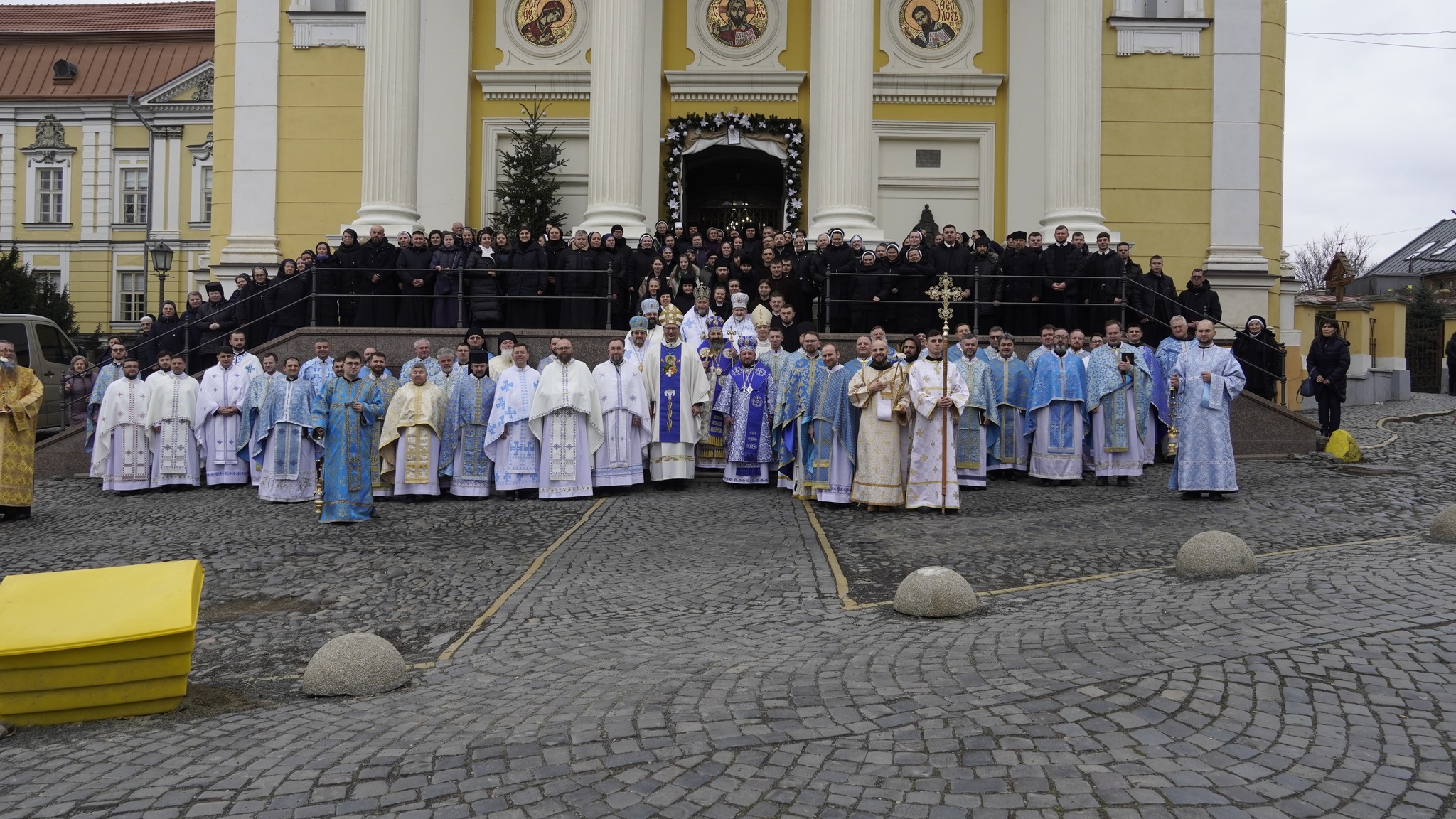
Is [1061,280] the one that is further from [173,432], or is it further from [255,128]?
[255,128]

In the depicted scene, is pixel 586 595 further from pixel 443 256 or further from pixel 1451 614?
pixel 443 256

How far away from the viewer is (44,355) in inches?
711

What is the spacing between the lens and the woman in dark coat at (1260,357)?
1552 centimetres

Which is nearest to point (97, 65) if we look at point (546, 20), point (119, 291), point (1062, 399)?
point (119, 291)

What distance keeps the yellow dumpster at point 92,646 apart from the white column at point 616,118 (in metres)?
12.1

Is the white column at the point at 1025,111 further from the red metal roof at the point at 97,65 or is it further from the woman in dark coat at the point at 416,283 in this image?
the red metal roof at the point at 97,65

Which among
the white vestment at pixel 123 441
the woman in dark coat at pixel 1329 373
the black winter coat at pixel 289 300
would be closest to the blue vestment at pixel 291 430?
the white vestment at pixel 123 441

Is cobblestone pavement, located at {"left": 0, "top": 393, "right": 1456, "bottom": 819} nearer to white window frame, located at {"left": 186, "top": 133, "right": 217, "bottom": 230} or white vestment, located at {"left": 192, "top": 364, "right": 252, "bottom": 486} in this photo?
white vestment, located at {"left": 192, "top": 364, "right": 252, "bottom": 486}

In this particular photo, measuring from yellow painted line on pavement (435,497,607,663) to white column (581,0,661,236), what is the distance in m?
7.23

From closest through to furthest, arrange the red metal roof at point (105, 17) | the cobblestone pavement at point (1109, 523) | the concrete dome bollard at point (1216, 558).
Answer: the concrete dome bollard at point (1216, 558) < the cobblestone pavement at point (1109, 523) < the red metal roof at point (105, 17)

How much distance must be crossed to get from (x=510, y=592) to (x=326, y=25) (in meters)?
15.5

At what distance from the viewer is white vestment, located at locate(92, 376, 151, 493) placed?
13.8 meters

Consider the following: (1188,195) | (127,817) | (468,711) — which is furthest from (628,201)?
(127,817)

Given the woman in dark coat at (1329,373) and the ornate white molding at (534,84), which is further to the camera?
the ornate white molding at (534,84)
